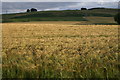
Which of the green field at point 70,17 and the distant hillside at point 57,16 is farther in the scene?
the distant hillside at point 57,16

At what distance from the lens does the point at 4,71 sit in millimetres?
4984

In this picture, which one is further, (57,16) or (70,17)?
(57,16)

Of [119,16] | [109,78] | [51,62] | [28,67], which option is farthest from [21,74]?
[119,16]

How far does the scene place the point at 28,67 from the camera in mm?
4840

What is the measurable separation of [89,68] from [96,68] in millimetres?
199

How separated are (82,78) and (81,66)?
0.61m

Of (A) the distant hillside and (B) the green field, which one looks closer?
(B) the green field

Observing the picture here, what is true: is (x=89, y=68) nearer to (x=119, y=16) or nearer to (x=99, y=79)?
(x=99, y=79)

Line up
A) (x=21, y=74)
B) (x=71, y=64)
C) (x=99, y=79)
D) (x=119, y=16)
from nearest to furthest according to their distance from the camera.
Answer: (x=99, y=79), (x=21, y=74), (x=71, y=64), (x=119, y=16)

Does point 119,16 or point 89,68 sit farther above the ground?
point 119,16

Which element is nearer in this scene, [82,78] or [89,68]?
[82,78]

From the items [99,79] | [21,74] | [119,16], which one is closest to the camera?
[99,79]

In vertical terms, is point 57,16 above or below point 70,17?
above

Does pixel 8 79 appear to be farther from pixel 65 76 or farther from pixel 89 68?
pixel 89 68
